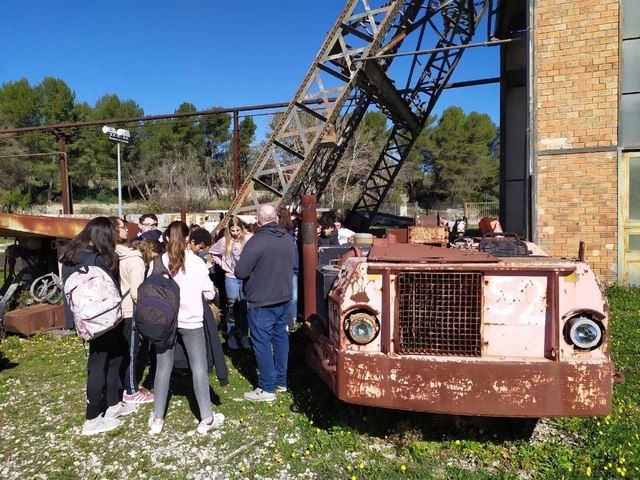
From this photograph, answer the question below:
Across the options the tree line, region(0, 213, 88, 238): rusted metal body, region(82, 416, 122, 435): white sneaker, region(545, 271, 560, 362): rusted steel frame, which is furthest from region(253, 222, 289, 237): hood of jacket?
the tree line

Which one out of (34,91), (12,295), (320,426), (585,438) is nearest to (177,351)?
(320,426)

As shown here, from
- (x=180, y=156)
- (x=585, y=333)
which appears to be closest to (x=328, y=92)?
(x=585, y=333)

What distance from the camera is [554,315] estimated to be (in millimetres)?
2889

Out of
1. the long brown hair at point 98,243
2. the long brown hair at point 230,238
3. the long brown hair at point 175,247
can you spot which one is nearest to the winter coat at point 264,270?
the long brown hair at point 175,247

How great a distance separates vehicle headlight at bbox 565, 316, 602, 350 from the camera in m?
2.81

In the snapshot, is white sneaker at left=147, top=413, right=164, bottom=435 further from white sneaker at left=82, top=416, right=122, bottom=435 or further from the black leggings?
the black leggings

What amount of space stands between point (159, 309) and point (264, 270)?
1045 mm

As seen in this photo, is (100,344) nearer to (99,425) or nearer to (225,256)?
(99,425)

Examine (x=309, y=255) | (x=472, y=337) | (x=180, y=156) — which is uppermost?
(x=180, y=156)

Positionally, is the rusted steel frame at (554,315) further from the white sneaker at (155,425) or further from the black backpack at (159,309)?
the white sneaker at (155,425)

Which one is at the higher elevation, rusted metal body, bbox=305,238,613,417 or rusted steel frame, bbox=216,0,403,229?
rusted steel frame, bbox=216,0,403,229

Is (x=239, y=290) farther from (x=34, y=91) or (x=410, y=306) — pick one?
(x=34, y=91)

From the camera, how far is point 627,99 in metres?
7.97

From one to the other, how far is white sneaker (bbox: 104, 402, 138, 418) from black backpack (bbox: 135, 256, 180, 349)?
0.94 meters
